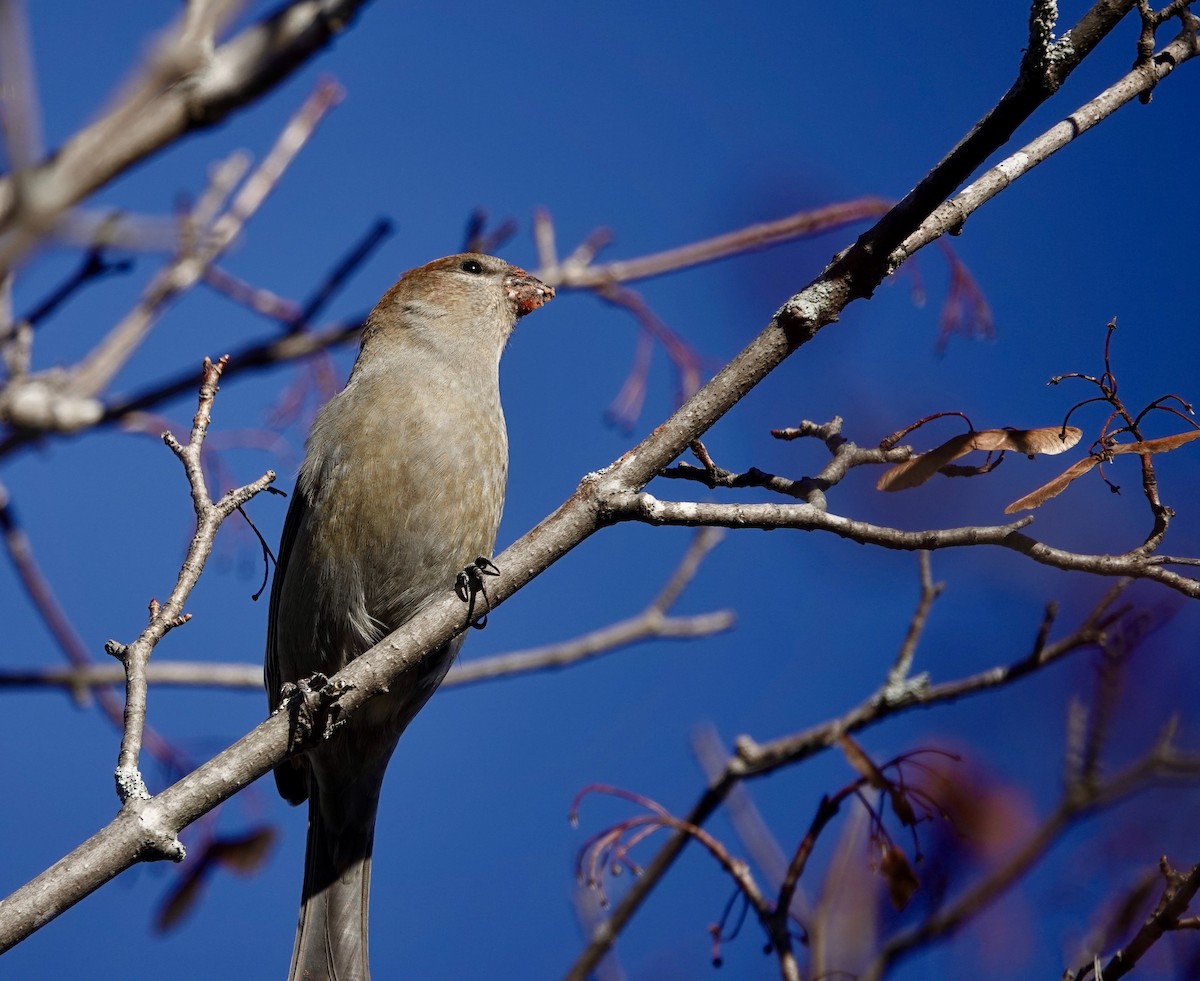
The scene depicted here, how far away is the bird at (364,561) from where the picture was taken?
4.50 meters

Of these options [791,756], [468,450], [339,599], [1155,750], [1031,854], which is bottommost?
[1031,854]

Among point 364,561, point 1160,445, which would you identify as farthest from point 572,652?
point 1160,445

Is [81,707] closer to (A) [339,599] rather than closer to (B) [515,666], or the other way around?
(A) [339,599]

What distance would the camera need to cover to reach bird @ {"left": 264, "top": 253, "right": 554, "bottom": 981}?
4.50 meters

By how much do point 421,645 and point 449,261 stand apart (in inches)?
122

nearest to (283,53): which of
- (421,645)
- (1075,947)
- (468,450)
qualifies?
(421,645)

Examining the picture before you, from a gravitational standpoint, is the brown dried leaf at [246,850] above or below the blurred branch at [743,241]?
below

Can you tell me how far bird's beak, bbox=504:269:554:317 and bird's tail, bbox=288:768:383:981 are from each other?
2252 millimetres

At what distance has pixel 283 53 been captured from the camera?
163 centimetres

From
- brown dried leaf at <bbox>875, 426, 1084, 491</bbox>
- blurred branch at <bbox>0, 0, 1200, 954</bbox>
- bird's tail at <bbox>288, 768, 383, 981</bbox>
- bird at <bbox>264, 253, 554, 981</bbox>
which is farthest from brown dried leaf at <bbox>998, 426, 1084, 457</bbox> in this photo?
bird's tail at <bbox>288, 768, 383, 981</bbox>

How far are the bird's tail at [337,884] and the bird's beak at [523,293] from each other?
7.39 feet

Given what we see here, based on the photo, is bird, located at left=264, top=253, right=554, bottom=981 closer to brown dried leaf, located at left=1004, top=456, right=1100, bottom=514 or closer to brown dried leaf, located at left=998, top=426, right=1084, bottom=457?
brown dried leaf, located at left=998, top=426, right=1084, bottom=457

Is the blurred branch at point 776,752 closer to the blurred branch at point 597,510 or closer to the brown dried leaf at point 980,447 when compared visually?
the blurred branch at point 597,510

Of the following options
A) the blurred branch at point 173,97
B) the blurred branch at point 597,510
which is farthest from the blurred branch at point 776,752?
the blurred branch at point 173,97
